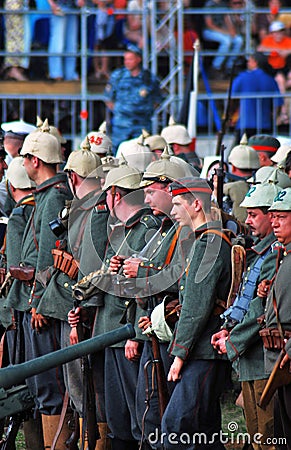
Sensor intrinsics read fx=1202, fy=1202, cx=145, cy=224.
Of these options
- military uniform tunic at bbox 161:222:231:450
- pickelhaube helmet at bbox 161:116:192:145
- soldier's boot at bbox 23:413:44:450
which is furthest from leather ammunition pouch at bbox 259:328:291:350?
pickelhaube helmet at bbox 161:116:192:145

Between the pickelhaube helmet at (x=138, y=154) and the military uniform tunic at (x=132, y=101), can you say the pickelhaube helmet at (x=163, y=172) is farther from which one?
the military uniform tunic at (x=132, y=101)

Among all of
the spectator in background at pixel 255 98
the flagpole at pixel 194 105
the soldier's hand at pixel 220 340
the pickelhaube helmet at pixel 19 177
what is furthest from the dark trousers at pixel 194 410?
the spectator in background at pixel 255 98

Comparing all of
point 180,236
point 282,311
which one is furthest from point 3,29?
point 282,311

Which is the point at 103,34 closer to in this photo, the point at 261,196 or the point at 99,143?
the point at 99,143

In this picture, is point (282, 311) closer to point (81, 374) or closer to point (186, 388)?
point (186, 388)

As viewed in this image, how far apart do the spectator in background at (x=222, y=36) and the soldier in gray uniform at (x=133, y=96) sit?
5.93 feet

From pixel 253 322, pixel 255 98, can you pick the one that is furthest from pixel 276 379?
pixel 255 98

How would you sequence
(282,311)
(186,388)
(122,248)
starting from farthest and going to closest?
(122,248) < (186,388) < (282,311)

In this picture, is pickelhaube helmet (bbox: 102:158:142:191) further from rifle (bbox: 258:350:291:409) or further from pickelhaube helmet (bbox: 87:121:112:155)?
pickelhaube helmet (bbox: 87:121:112:155)

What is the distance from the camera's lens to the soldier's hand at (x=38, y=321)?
812 centimetres

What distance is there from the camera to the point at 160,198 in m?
7.14

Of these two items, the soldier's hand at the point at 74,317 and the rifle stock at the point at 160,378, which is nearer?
the rifle stock at the point at 160,378

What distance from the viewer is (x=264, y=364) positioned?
6.62 m

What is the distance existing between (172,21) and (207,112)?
1.14 m
